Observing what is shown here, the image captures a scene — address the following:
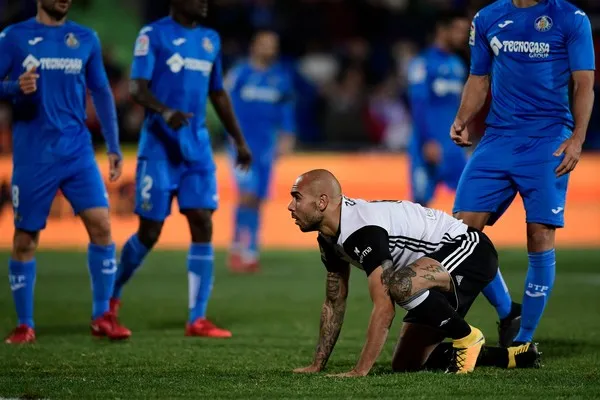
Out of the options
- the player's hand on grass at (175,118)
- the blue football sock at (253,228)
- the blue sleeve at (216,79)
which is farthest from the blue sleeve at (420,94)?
the player's hand on grass at (175,118)

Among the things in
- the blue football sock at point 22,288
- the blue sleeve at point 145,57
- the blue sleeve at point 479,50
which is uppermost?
the blue sleeve at point 479,50

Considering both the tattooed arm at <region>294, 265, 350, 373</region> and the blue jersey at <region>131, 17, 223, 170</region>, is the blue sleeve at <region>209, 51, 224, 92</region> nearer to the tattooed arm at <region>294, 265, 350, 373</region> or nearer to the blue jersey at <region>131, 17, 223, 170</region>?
the blue jersey at <region>131, 17, 223, 170</region>

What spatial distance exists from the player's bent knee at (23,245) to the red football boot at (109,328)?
26.1 inches

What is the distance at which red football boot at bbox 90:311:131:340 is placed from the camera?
812 centimetres

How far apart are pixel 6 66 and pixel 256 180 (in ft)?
20.7

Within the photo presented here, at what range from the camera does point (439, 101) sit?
13.1m

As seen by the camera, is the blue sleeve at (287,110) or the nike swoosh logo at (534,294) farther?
the blue sleeve at (287,110)

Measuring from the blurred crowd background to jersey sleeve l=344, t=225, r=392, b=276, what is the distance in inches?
490

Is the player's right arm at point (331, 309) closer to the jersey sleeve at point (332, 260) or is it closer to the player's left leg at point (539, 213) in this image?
the jersey sleeve at point (332, 260)

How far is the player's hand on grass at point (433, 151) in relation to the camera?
512 inches

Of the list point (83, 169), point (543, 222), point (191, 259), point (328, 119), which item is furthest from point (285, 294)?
point (328, 119)

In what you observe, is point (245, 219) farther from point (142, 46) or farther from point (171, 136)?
point (142, 46)

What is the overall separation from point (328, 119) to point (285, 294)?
8995 millimetres

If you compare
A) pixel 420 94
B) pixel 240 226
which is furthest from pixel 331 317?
pixel 240 226
